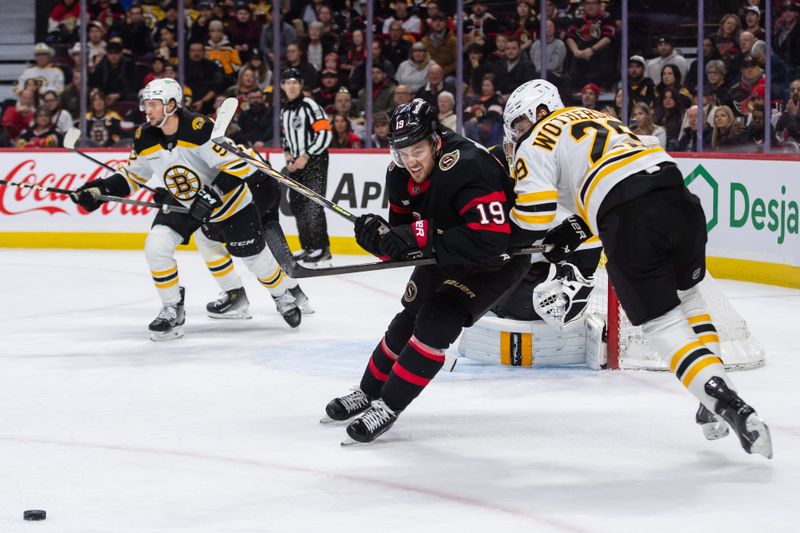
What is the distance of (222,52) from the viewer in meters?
9.74

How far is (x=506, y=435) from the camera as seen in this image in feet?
11.7

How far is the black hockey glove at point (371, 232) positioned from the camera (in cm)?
327

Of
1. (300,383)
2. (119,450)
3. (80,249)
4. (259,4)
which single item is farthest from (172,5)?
(119,450)

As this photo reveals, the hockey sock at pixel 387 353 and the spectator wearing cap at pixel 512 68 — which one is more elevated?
the spectator wearing cap at pixel 512 68

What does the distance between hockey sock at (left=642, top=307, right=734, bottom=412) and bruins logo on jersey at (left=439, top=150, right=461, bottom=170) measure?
2.17 ft

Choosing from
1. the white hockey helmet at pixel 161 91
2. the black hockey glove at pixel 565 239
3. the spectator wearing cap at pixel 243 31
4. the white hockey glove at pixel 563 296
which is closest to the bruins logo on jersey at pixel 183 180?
the white hockey helmet at pixel 161 91

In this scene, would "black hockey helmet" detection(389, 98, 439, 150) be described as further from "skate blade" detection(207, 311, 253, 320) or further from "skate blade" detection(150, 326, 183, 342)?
"skate blade" detection(207, 311, 253, 320)

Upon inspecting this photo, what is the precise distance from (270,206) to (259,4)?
15.3ft

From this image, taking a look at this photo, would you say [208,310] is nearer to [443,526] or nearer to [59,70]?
[443,526]

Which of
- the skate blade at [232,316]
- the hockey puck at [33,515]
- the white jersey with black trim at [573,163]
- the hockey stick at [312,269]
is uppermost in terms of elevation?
the white jersey with black trim at [573,163]

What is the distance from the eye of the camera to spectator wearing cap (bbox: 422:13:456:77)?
8930 mm

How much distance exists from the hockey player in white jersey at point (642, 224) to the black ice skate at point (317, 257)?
4.74 meters

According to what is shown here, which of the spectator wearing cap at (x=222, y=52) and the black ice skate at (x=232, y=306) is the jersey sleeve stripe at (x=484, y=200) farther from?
the spectator wearing cap at (x=222, y=52)

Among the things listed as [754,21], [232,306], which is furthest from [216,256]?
[754,21]
